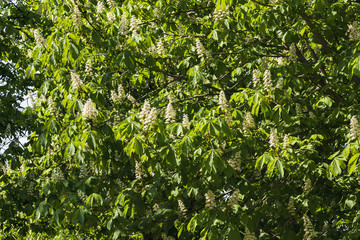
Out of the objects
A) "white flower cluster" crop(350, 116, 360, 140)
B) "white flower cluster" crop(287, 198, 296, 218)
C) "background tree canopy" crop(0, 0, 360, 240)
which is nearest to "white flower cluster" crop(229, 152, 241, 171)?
"background tree canopy" crop(0, 0, 360, 240)

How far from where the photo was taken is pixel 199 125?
4.94 meters

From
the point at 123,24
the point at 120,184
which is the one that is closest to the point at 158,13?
the point at 123,24

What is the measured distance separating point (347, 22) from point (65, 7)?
369 cm

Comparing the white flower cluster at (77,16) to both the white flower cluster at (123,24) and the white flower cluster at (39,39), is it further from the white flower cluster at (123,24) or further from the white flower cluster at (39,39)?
the white flower cluster at (39,39)

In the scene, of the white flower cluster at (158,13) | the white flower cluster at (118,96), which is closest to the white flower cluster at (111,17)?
the white flower cluster at (158,13)

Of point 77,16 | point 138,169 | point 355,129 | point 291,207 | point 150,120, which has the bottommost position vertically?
point 291,207

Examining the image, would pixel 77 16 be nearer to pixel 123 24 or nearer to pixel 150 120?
pixel 123 24

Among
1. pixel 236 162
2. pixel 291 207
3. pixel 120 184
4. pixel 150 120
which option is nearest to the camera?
pixel 150 120

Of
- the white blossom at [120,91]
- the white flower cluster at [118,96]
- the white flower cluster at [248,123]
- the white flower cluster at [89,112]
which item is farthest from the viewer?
the white blossom at [120,91]

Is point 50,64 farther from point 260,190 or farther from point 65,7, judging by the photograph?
point 260,190

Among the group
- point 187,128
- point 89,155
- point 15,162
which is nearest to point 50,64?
point 89,155

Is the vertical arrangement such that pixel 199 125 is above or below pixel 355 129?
above

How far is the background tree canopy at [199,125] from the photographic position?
5.15 m

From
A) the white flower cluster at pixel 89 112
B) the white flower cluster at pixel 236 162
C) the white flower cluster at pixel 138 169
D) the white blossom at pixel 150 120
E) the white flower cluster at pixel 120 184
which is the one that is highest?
the white flower cluster at pixel 89 112
